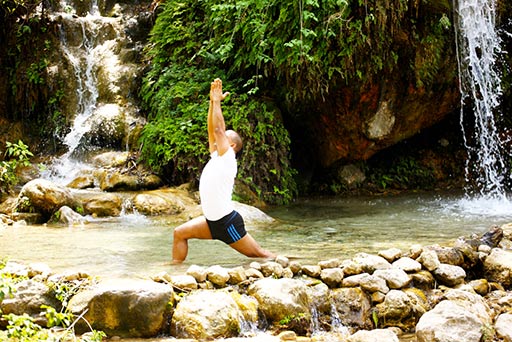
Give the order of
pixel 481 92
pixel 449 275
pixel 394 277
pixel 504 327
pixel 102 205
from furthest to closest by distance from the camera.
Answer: pixel 481 92 < pixel 102 205 < pixel 449 275 < pixel 394 277 < pixel 504 327

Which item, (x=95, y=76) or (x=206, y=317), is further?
(x=95, y=76)

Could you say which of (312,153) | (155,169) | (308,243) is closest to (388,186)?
(312,153)

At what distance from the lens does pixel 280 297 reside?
13.0 feet

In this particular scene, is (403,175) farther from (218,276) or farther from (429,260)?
(218,276)

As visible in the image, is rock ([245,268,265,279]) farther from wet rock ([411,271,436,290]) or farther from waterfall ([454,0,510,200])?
waterfall ([454,0,510,200])

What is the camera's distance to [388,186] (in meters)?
12.6

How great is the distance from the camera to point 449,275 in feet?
15.2

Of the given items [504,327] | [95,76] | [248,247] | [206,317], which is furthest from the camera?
[95,76]

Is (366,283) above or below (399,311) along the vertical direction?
above

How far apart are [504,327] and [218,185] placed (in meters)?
2.57

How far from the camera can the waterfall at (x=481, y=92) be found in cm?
1020

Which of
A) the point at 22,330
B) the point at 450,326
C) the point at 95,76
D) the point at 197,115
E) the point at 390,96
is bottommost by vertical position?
the point at 450,326

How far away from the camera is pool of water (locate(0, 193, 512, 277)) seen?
16.1ft

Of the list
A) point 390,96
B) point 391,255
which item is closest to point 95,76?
point 390,96
